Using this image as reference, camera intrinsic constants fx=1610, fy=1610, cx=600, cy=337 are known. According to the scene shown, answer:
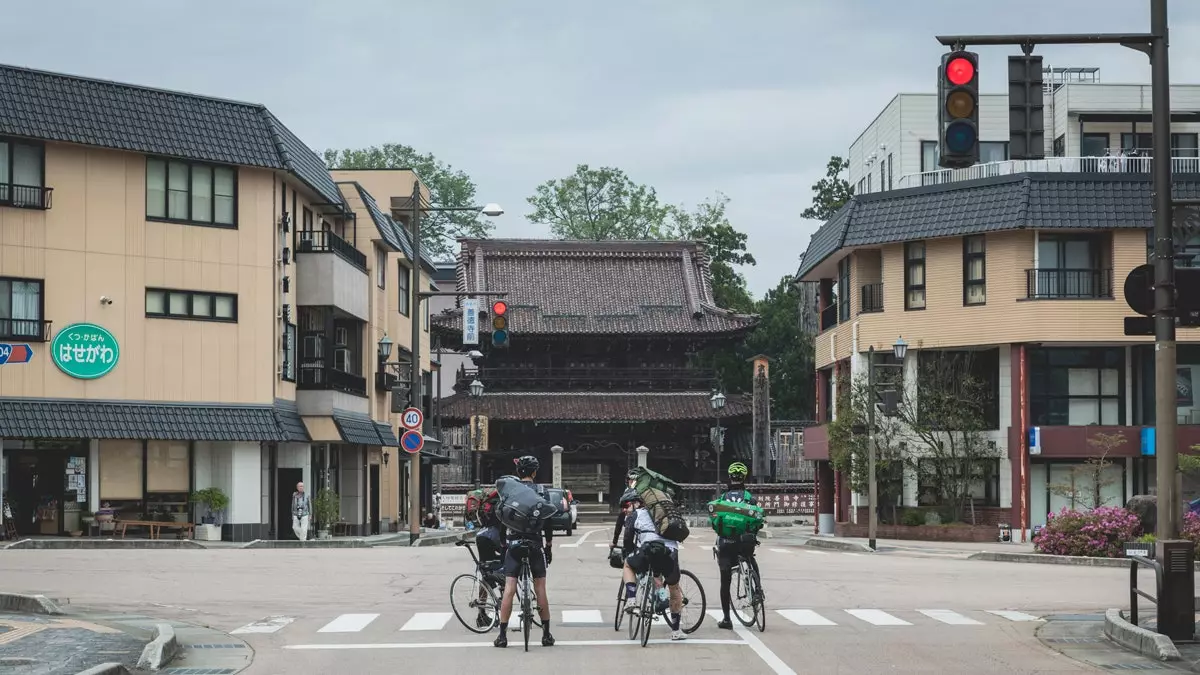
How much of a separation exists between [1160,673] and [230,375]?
30.8m

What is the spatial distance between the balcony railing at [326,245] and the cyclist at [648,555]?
97.0 ft

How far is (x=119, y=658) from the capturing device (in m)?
14.3

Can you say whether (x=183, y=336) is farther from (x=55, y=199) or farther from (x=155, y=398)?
(x=55, y=199)

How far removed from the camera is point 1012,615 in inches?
784

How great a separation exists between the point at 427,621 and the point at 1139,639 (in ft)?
25.9

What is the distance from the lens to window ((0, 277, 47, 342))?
38.0 meters

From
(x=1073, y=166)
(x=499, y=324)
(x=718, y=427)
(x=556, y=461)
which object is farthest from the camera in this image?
(x=556, y=461)

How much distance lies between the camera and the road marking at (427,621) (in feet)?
58.9

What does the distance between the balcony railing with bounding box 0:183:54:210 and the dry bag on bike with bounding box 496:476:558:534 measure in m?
26.2

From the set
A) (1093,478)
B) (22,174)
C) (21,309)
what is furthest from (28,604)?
(1093,478)

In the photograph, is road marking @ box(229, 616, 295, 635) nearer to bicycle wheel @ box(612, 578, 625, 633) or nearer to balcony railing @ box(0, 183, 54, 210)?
bicycle wheel @ box(612, 578, 625, 633)

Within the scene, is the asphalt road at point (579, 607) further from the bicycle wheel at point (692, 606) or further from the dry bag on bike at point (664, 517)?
the dry bag on bike at point (664, 517)

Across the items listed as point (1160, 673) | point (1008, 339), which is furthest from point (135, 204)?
point (1160, 673)

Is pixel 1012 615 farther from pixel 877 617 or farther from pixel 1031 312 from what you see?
pixel 1031 312
